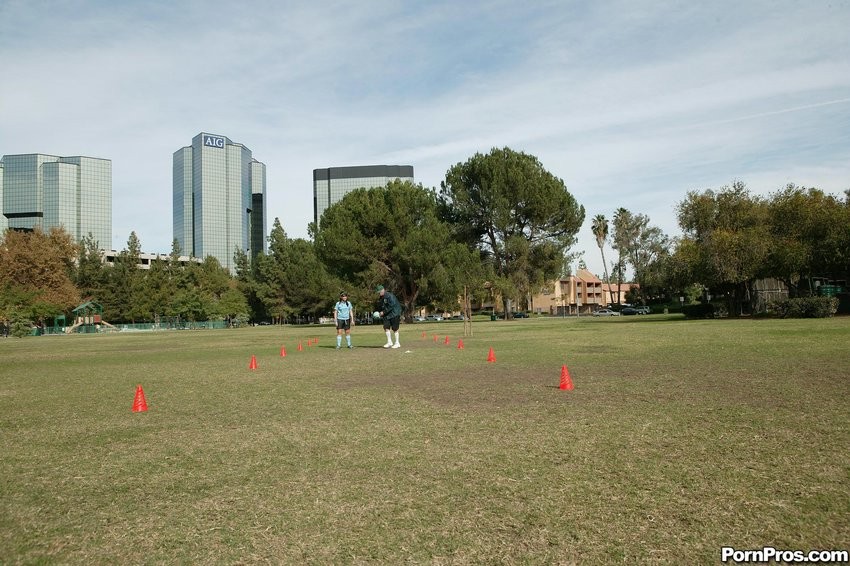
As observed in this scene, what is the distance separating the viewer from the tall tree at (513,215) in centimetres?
6150

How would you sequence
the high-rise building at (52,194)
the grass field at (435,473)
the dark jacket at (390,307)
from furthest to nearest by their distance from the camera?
the high-rise building at (52,194) → the dark jacket at (390,307) → the grass field at (435,473)

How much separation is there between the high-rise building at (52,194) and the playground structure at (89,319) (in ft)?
351

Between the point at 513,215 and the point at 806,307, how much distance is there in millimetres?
30010

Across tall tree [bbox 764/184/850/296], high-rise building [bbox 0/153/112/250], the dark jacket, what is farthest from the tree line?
high-rise building [bbox 0/153/112/250]

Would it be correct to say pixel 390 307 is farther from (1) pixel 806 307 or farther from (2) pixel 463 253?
(2) pixel 463 253

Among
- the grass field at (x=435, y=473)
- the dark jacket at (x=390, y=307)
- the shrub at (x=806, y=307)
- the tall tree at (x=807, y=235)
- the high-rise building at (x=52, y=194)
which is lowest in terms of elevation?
the grass field at (x=435, y=473)

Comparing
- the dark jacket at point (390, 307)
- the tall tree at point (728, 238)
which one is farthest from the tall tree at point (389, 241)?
the dark jacket at point (390, 307)

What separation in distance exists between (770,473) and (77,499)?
19.3 feet

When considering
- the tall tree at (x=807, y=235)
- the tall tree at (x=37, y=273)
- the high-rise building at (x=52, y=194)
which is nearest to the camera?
the tall tree at (x=807, y=235)

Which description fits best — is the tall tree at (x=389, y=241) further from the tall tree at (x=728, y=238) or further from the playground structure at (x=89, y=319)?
the playground structure at (x=89, y=319)

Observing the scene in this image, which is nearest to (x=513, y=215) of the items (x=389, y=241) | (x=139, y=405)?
(x=389, y=241)

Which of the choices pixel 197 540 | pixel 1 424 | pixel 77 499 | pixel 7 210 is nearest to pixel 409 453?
pixel 197 540

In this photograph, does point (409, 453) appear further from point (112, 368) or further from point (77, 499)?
point (112, 368)

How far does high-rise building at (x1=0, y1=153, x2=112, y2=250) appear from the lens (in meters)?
186
